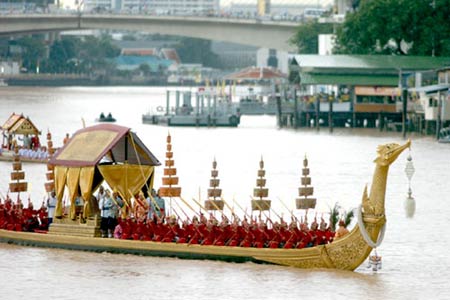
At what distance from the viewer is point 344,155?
245ft

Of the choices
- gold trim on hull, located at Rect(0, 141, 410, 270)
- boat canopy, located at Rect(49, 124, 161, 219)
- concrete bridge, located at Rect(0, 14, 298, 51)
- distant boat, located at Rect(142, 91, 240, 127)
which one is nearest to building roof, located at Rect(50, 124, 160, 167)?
boat canopy, located at Rect(49, 124, 161, 219)

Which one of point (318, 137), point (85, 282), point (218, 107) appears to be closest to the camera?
point (85, 282)

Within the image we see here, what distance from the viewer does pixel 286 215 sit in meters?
47.2

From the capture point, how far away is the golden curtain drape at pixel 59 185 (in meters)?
39.3

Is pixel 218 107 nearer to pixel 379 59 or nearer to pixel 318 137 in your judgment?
pixel 379 59

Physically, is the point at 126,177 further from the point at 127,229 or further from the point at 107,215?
the point at 127,229

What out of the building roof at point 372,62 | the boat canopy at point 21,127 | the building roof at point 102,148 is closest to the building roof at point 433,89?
the building roof at point 372,62

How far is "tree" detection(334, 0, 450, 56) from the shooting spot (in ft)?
335

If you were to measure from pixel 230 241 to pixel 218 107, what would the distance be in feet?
237

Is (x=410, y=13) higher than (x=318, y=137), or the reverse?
(x=410, y=13)

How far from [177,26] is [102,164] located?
102 metres

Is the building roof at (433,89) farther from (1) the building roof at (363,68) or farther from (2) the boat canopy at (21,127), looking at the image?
(2) the boat canopy at (21,127)

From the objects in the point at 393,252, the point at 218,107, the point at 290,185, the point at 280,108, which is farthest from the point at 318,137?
the point at 393,252

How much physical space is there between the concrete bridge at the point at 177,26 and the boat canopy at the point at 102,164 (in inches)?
3742
